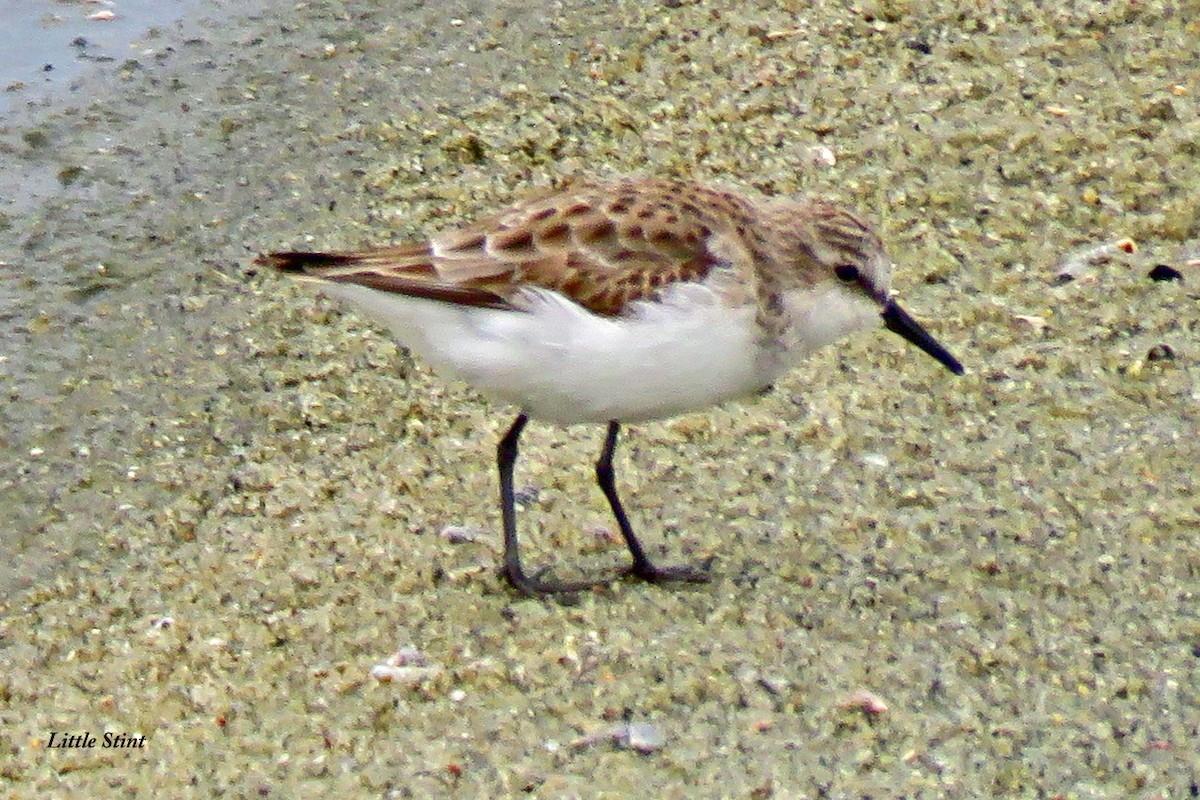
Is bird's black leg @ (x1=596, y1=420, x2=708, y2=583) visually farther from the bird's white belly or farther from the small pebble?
the small pebble

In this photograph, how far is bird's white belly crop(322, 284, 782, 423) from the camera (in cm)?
445

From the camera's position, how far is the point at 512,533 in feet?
16.0

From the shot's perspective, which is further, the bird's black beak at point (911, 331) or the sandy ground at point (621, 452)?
the bird's black beak at point (911, 331)

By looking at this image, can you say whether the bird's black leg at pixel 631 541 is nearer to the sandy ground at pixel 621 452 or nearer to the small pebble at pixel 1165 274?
the sandy ground at pixel 621 452

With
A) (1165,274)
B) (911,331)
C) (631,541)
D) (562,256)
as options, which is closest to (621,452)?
(631,541)

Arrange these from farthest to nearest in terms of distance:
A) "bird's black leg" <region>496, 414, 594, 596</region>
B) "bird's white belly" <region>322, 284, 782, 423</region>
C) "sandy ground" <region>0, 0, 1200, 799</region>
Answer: "bird's black leg" <region>496, 414, 594, 596</region> → "bird's white belly" <region>322, 284, 782, 423</region> → "sandy ground" <region>0, 0, 1200, 799</region>

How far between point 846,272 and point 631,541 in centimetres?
92

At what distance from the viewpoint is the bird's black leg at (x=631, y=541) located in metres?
4.87

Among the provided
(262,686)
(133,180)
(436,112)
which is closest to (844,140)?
(436,112)

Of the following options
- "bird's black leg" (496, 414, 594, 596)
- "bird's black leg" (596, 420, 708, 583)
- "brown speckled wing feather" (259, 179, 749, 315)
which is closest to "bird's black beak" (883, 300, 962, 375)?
"brown speckled wing feather" (259, 179, 749, 315)

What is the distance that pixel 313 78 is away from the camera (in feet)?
25.7

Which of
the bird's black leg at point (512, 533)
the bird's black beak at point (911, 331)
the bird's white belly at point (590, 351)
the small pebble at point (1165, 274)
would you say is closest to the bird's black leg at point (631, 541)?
the bird's black leg at point (512, 533)

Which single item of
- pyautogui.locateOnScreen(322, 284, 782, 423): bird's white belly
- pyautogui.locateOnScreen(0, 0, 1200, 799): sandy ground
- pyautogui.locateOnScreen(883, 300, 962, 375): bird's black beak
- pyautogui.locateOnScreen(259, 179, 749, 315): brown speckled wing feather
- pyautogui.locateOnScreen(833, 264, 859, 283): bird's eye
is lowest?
pyautogui.locateOnScreen(0, 0, 1200, 799): sandy ground

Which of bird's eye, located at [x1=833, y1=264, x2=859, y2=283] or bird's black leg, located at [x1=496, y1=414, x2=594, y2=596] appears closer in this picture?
bird's black leg, located at [x1=496, y1=414, x2=594, y2=596]
